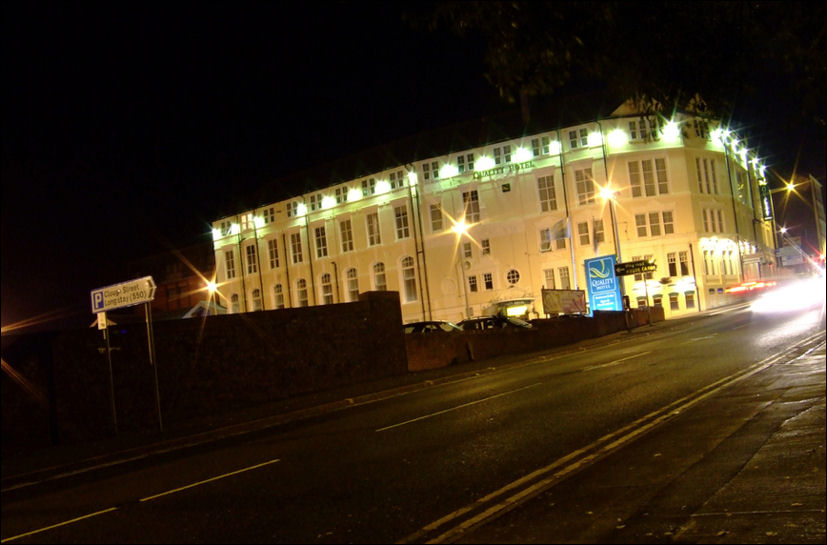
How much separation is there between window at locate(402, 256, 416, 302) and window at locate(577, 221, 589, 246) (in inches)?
589

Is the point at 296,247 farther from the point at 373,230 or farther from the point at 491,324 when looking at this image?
the point at 491,324

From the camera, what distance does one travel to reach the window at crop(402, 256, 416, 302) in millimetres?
64188

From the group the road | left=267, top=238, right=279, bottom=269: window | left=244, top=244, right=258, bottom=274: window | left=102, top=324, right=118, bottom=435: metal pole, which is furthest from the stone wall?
left=244, top=244, right=258, bottom=274: window

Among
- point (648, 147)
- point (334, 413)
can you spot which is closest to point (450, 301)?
point (648, 147)

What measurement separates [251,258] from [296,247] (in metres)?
6.56

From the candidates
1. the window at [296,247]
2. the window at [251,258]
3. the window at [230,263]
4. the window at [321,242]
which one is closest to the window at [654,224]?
the window at [321,242]

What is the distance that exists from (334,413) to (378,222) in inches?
1932

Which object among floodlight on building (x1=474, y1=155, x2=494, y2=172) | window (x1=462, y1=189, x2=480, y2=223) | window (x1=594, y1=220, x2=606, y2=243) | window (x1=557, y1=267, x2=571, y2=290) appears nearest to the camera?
window (x1=594, y1=220, x2=606, y2=243)

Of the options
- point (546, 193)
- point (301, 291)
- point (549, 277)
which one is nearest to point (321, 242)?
point (301, 291)

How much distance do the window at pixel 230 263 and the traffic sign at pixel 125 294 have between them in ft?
203

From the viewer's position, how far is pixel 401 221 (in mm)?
64500

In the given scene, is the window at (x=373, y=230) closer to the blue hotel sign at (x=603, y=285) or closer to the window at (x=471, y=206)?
the window at (x=471, y=206)

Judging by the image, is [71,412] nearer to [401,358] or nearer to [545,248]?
[401,358]

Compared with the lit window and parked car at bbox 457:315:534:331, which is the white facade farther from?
parked car at bbox 457:315:534:331
